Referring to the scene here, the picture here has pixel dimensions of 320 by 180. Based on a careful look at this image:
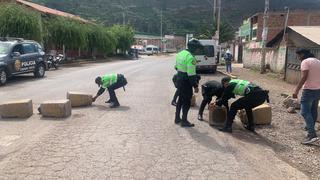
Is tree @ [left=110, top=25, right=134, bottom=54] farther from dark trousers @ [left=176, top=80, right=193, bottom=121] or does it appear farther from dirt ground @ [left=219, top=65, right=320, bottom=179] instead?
dark trousers @ [left=176, top=80, right=193, bottom=121]

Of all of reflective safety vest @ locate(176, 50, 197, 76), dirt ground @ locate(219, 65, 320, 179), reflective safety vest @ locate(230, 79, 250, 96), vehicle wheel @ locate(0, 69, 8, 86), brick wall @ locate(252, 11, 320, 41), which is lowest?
dirt ground @ locate(219, 65, 320, 179)

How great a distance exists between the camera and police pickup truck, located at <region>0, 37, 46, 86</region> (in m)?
19.3

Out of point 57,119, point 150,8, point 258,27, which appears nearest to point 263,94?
point 57,119

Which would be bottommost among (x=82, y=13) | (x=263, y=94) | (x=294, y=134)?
(x=294, y=134)

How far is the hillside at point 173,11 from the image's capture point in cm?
11976

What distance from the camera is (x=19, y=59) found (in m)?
A: 20.6

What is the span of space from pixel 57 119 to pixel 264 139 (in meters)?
4.50

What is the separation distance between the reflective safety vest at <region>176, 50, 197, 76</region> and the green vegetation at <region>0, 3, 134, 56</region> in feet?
78.6

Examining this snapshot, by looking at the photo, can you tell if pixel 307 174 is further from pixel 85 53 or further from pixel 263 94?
pixel 85 53

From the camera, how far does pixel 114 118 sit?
10312 millimetres

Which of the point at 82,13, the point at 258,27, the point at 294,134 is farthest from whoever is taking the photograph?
the point at 82,13

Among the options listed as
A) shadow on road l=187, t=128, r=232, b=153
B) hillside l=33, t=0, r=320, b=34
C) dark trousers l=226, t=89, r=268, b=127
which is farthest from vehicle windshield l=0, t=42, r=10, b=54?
hillside l=33, t=0, r=320, b=34

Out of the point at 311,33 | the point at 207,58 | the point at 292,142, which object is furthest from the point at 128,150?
the point at 207,58

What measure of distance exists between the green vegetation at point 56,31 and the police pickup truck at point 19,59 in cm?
897
